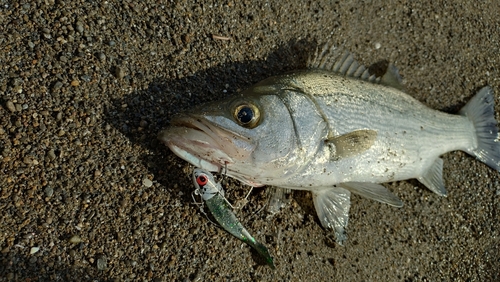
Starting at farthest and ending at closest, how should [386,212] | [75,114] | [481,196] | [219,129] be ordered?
[481,196]
[386,212]
[75,114]
[219,129]

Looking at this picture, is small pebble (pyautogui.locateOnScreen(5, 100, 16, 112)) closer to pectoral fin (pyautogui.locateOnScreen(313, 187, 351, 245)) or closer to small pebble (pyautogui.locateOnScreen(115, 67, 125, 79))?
small pebble (pyautogui.locateOnScreen(115, 67, 125, 79))

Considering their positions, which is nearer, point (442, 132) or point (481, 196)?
point (442, 132)

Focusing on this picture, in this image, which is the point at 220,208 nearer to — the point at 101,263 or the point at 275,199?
the point at 275,199

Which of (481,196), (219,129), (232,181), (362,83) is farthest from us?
(481,196)

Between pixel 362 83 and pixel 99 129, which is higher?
pixel 362 83

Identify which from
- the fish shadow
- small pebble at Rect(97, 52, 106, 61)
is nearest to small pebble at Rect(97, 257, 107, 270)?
the fish shadow

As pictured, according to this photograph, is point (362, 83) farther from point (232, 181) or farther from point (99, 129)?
point (99, 129)

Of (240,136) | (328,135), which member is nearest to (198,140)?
(240,136)

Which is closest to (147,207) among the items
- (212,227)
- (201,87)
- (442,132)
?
(212,227)
